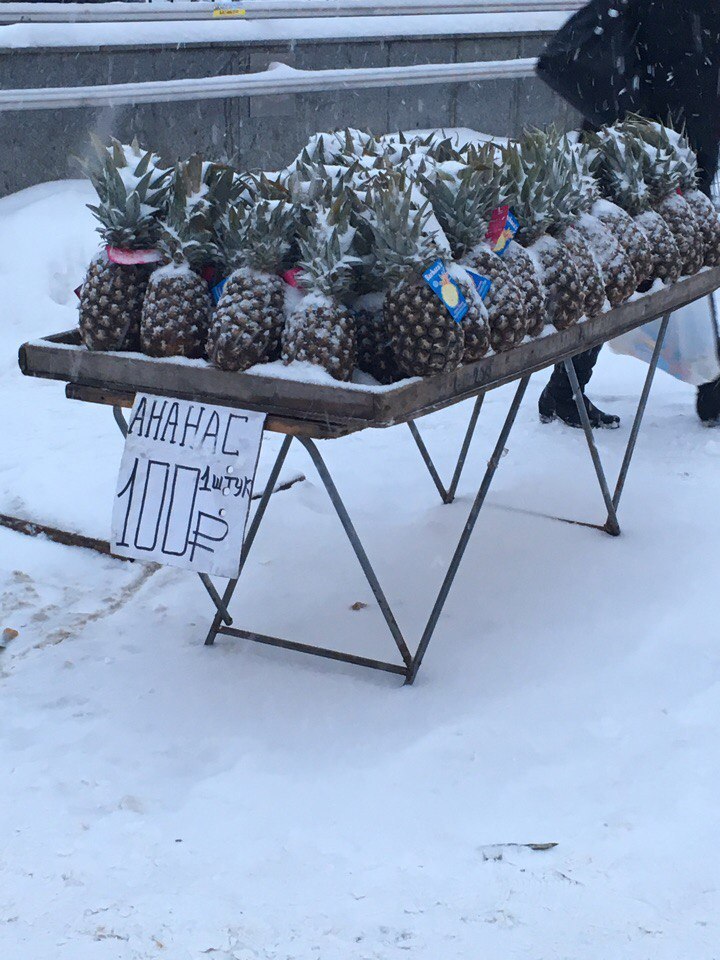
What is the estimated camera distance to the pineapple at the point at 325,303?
260cm

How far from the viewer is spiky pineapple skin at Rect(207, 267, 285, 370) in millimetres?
2633

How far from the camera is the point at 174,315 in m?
2.73

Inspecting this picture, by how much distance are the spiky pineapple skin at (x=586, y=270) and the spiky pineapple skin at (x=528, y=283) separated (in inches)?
8.0

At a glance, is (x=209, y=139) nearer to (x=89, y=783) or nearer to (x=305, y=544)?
(x=305, y=544)

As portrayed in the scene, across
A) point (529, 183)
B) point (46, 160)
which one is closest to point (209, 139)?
point (46, 160)

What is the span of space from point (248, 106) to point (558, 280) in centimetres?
588

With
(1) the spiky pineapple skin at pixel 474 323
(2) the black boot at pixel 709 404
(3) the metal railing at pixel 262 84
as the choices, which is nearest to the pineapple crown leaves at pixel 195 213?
(1) the spiky pineapple skin at pixel 474 323

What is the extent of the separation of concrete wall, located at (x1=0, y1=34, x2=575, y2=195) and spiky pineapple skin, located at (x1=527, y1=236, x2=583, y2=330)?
4.86 metres

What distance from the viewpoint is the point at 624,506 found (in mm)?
4246

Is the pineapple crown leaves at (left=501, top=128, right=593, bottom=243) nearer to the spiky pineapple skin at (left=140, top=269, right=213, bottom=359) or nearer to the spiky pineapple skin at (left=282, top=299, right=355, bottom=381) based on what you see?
the spiky pineapple skin at (left=282, top=299, right=355, bottom=381)

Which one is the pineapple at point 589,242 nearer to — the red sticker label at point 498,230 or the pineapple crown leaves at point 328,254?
the red sticker label at point 498,230

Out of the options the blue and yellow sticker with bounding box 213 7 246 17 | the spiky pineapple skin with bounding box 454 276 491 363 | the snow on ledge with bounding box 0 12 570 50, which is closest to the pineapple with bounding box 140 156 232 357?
the spiky pineapple skin with bounding box 454 276 491 363

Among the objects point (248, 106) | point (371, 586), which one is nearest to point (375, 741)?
point (371, 586)

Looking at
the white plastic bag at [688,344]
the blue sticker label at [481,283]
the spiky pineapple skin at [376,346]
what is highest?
the blue sticker label at [481,283]
